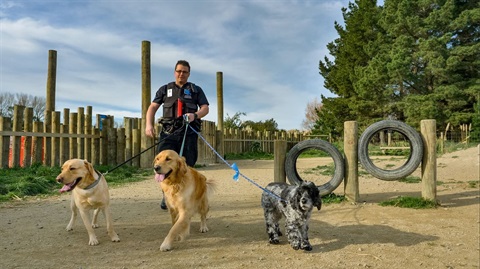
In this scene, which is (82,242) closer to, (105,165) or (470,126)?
(105,165)

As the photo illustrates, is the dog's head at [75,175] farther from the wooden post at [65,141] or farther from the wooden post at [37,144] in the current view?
the wooden post at [65,141]

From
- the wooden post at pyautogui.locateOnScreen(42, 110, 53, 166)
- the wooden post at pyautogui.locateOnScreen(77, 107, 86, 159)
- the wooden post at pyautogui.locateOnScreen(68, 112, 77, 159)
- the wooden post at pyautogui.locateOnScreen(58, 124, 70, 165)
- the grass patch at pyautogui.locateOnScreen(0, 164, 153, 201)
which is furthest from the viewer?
the wooden post at pyautogui.locateOnScreen(77, 107, 86, 159)

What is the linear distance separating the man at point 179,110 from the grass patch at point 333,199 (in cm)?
273

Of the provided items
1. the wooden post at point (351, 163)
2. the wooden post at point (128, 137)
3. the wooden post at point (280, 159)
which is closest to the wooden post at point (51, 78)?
the wooden post at point (128, 137)

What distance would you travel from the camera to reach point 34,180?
27.3ft

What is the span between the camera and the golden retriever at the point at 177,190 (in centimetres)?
399

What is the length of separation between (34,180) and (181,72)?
5.15m

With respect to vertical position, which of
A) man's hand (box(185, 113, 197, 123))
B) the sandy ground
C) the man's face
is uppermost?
the man's face

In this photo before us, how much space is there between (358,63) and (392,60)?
5565 millimetres

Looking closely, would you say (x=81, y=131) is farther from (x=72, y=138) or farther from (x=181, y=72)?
(x=181, y=72)

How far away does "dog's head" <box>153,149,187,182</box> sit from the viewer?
399cm

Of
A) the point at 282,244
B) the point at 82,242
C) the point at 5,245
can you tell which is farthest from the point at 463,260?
the point at 5,245

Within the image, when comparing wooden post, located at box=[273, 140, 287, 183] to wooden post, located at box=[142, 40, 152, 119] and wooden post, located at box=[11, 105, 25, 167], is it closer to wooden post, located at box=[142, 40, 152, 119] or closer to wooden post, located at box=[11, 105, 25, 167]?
wooden post, located at box=[142, 40, 152, 119]

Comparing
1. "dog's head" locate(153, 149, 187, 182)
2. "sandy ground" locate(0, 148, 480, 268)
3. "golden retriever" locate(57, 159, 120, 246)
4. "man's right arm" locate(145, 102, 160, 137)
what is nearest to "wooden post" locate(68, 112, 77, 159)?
"sandy ground" locate(0, 148, 480, 268)
